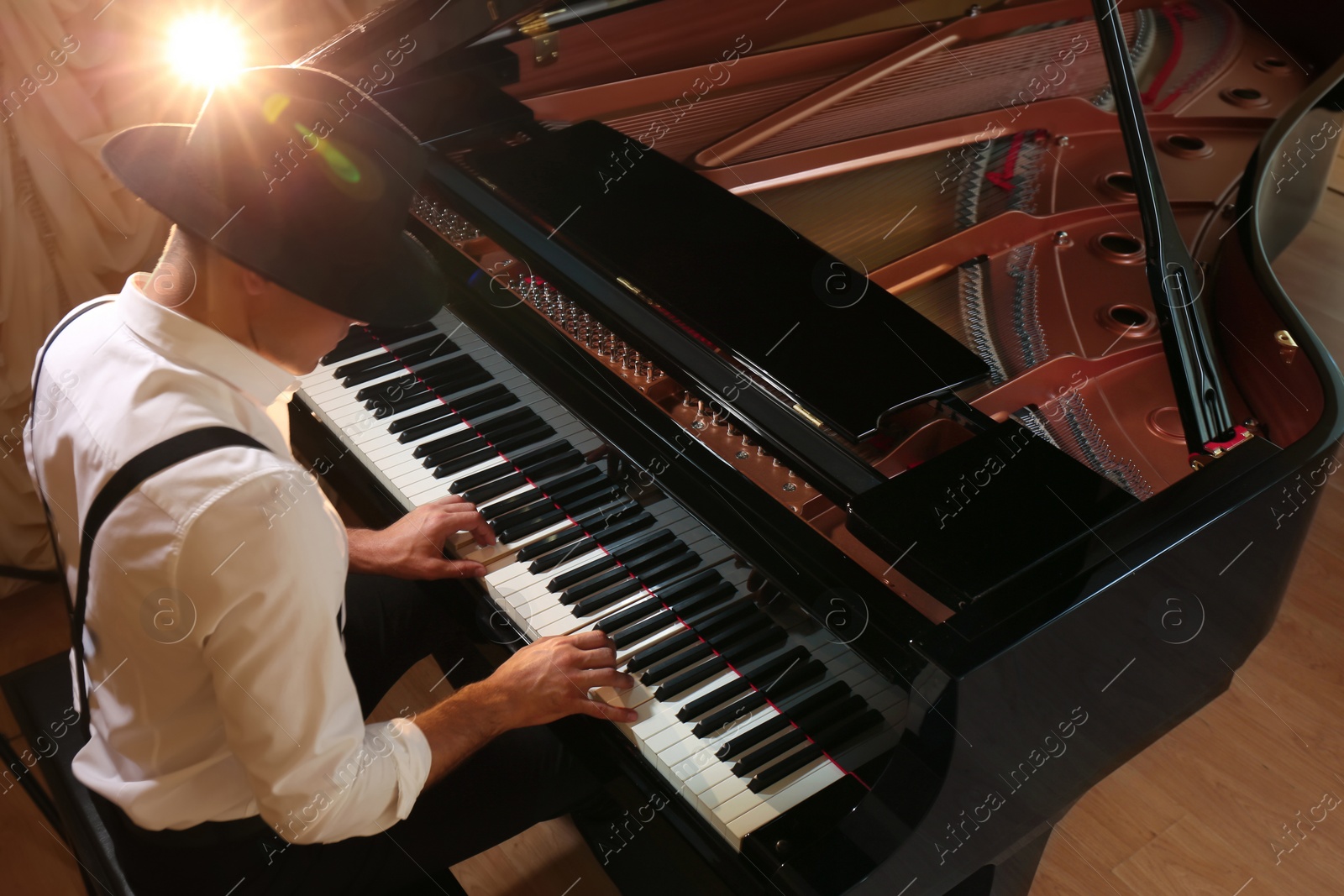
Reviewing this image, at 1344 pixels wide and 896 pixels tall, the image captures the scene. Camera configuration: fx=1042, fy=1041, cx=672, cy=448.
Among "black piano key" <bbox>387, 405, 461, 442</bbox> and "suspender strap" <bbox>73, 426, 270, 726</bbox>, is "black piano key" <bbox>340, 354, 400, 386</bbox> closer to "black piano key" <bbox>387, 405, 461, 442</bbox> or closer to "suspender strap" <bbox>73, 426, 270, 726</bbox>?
"black piano key" <bbox>387, 405, 461, 442</bbox>

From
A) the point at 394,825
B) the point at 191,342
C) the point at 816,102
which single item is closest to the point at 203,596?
the point at 191,342

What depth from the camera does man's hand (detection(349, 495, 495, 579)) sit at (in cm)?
219

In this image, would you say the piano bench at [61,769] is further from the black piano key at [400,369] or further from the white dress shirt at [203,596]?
the black piano key at [400,369]

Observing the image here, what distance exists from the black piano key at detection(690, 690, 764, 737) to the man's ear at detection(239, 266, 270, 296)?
3.33 ft

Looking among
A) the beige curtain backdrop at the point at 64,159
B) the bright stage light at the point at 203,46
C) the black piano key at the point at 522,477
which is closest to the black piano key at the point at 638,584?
the black piano key at the point at 522,477

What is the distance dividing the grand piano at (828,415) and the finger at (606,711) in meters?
0.03

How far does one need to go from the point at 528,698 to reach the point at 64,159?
2.40 metres

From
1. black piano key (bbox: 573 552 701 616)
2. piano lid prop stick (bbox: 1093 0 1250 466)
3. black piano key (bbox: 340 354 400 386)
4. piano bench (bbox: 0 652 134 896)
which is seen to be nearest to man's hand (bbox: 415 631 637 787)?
black piano key (bbox: 573 552 701 616)

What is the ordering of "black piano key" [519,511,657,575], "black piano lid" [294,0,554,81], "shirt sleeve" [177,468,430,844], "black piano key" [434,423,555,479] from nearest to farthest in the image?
"shirt sleeve" [177,468,430,844]
"black piano key" [519,511,657,575]
"black piano key" [434,423,555,479]
"black piano lid" [294,0,554,81]

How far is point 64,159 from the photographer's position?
3131 mm

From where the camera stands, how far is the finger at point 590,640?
192 centimetres

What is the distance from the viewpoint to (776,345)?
2.08 m

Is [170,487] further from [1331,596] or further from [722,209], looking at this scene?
[1331,596]

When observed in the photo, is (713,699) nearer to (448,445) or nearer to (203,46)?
(448,445)
